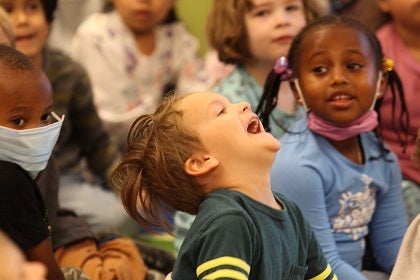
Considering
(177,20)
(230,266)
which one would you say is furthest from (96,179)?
(230,266)

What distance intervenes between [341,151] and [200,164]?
0.55m

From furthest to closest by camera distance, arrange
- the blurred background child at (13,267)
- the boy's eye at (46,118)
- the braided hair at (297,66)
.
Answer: the braided hair at (297,66) → the boy's eye at (46,118) → the blurred background child at (13,267)

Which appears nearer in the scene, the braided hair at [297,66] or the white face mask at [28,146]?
the white face mask at [28,146]

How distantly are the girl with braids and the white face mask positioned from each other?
0.52 meters

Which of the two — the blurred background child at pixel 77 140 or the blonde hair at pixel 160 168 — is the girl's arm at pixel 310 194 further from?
the blurred background child at pixel 77 140

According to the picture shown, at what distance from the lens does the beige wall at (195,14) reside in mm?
3361

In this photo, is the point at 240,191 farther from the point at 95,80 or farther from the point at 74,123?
the point at 95,80

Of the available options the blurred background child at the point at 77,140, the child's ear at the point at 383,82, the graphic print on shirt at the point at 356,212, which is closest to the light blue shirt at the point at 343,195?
the graphic print on shirt at the point at 356,212

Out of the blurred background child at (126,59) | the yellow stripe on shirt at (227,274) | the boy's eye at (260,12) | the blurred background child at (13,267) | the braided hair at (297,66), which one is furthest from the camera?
the blurred background child at (126,59)

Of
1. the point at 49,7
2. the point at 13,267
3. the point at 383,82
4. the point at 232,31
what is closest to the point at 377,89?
the point at 383,82

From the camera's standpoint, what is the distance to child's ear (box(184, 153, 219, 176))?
1474 millimetres

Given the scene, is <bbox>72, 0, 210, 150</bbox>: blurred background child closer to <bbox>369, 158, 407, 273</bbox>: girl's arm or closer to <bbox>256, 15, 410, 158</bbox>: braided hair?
<bbox>256, 15, 410, 158</bbox>: braided hair

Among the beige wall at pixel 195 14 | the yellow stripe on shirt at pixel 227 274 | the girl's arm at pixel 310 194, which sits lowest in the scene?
the beige wall at pixel 195 14

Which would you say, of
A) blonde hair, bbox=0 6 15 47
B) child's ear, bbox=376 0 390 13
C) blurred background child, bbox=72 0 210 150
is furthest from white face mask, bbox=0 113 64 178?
blurred background child, bbox=72 0 210 150
